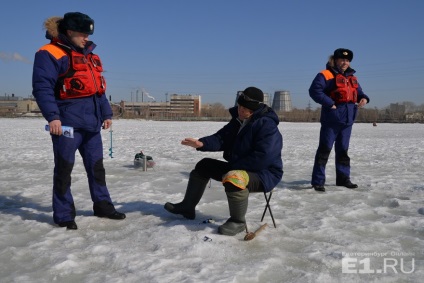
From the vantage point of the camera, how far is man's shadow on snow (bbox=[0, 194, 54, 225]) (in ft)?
14.3

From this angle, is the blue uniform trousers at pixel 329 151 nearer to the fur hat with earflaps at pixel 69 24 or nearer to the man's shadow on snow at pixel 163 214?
the man's shadow on snow at pixel 163 214

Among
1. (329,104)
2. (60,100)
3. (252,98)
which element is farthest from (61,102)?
(329,104)

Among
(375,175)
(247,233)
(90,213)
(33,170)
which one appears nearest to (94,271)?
(247,233)

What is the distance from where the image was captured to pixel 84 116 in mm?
4016

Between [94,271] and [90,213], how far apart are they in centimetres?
174

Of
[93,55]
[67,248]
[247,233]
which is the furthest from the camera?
[93,55]

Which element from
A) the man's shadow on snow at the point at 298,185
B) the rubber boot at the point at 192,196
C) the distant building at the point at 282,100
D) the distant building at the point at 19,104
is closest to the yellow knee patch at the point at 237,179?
the rubber boot at the point at 192,196

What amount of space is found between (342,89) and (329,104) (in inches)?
14.6

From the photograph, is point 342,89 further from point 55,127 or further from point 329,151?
point 55,127

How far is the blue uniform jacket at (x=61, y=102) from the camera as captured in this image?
3.69 m

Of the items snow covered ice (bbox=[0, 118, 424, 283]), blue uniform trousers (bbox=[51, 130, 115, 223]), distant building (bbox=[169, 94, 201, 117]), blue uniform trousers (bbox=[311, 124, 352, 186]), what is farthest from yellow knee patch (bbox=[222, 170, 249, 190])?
→ distant building (bbox=[169, 94, 201, 117])

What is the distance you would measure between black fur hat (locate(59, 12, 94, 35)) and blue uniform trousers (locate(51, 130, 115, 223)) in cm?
105

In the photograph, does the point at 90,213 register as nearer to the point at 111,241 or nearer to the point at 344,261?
the point at 111,241

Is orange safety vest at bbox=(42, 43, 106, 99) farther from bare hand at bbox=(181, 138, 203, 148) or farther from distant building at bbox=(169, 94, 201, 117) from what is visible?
distant building at bbox=(169, 94, 201, 117)
